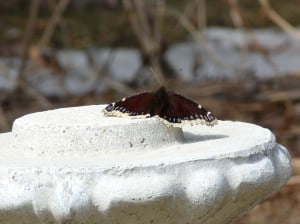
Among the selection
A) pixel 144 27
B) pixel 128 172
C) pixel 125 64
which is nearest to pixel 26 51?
pixel 144 27

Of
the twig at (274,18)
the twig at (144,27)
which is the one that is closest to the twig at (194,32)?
the twig at (144,27)

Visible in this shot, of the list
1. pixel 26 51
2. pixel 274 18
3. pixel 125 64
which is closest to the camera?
pixel 274 18

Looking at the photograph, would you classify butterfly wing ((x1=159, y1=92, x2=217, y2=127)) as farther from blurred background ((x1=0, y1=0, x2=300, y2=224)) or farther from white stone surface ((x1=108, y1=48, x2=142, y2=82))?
white stone surface ((x1=108, y1=48, x2=142, y2=82))

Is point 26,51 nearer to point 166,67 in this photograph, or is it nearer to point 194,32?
point 194,32

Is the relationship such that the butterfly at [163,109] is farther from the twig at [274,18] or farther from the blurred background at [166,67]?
the twig at [274,18]

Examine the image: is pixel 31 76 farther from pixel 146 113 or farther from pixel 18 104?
pixel 146 113
